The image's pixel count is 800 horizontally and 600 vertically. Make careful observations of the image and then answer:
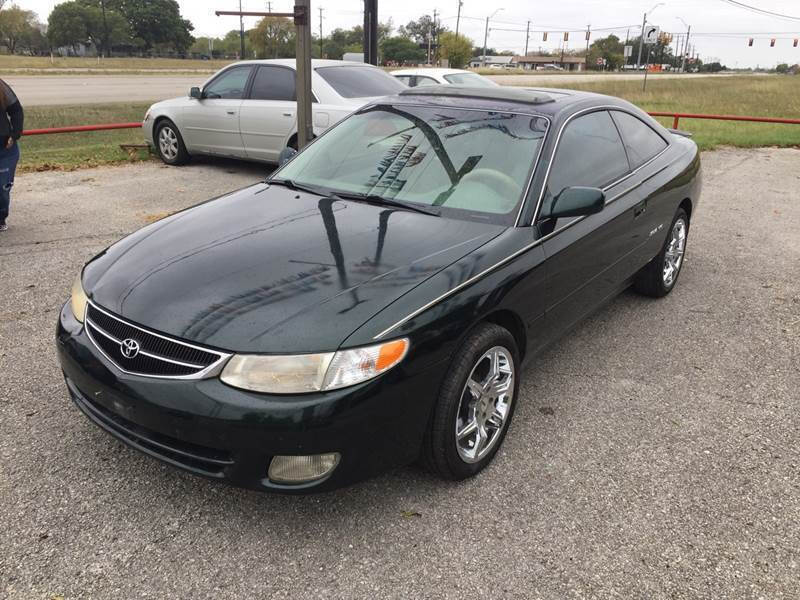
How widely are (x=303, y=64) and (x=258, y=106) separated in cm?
209

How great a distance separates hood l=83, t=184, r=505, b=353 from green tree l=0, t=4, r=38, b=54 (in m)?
97.6

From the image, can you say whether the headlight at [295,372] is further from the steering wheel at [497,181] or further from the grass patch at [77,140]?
the grass patch at [77,140]

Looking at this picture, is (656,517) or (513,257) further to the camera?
(513,257)

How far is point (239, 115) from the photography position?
29.5 feet

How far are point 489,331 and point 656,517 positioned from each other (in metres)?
1.00

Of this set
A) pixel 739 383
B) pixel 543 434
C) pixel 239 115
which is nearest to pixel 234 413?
pixel 543 434

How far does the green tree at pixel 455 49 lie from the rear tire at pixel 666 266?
64720 millimetres

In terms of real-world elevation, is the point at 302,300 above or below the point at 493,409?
above

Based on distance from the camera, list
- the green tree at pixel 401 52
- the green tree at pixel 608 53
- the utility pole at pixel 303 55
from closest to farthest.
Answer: the utility pole at pixel 303 55 < the green tree at pixel 401 52 < the green tree at pixel 608 53

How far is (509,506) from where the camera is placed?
8.91 feet

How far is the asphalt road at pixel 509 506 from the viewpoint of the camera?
2.32 metres

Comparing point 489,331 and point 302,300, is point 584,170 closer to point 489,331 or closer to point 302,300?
point 489,331

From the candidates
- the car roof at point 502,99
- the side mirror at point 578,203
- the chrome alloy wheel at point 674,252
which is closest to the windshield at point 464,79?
the chrome alloy wheel at point 674,252

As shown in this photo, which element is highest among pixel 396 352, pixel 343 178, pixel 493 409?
pixel 343 178
